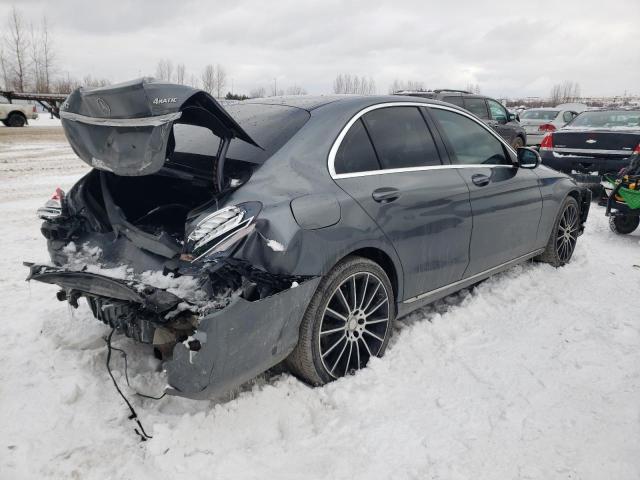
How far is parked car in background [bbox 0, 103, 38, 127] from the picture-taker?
84.0 ft

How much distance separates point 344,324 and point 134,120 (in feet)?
5.41

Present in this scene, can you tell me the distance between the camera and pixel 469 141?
418 centimetres

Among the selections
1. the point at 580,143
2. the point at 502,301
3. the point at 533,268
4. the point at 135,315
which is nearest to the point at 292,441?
the point at 135,315

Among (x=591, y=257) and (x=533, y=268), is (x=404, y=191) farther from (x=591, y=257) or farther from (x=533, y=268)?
(x=591, y=257)

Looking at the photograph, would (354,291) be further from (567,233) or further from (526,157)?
(567,233)

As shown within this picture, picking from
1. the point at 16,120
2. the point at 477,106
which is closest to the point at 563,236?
the point at 477,106

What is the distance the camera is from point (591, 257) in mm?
5832

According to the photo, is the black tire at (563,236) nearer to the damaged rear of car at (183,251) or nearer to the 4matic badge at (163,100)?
the damaged rear of car at (183,251)

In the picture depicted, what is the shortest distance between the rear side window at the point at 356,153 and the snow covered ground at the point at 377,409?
129 cm

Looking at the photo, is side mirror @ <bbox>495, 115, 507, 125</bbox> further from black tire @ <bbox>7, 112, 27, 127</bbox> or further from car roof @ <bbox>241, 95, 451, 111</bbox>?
black tire @ <bbox>7, 112, 27, 127</bbox>

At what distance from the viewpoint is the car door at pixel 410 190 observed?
3.12m

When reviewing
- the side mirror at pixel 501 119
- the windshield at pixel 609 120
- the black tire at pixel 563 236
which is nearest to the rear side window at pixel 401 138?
the black tire at pixel 563 236

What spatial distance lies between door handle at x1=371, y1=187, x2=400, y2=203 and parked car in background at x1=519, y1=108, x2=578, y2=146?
15.2m

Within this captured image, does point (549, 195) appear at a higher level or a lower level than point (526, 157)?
lower
